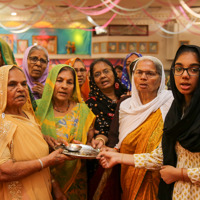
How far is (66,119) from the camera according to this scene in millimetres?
2533

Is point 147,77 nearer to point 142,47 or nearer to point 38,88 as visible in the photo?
point 38,88

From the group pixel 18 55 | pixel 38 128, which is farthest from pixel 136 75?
pixel 18 55

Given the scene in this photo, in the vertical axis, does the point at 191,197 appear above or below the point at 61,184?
above

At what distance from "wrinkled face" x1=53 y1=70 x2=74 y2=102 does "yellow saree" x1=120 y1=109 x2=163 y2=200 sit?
2.24 feet

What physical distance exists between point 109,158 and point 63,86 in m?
0.79

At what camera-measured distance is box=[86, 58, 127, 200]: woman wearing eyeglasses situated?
2.69 meters

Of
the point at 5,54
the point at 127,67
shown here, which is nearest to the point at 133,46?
the point at 127,67

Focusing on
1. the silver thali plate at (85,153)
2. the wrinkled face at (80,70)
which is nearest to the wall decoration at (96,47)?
the wrinkled face at (80,70)

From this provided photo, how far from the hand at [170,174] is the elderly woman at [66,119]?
855mm

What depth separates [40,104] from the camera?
2.52m

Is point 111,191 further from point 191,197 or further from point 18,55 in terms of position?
point 18,55

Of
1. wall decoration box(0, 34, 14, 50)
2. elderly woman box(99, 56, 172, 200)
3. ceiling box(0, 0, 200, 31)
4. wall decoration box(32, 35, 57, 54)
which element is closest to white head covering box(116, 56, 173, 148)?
elderly woman box(99, 56, 172, 200)

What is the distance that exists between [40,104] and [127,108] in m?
0.81

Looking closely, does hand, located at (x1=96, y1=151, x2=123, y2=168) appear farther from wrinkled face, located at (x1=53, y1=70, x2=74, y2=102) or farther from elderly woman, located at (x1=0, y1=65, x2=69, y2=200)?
wrinkled face, located at (x1=53, y1=70, x2=74, y2=102)
